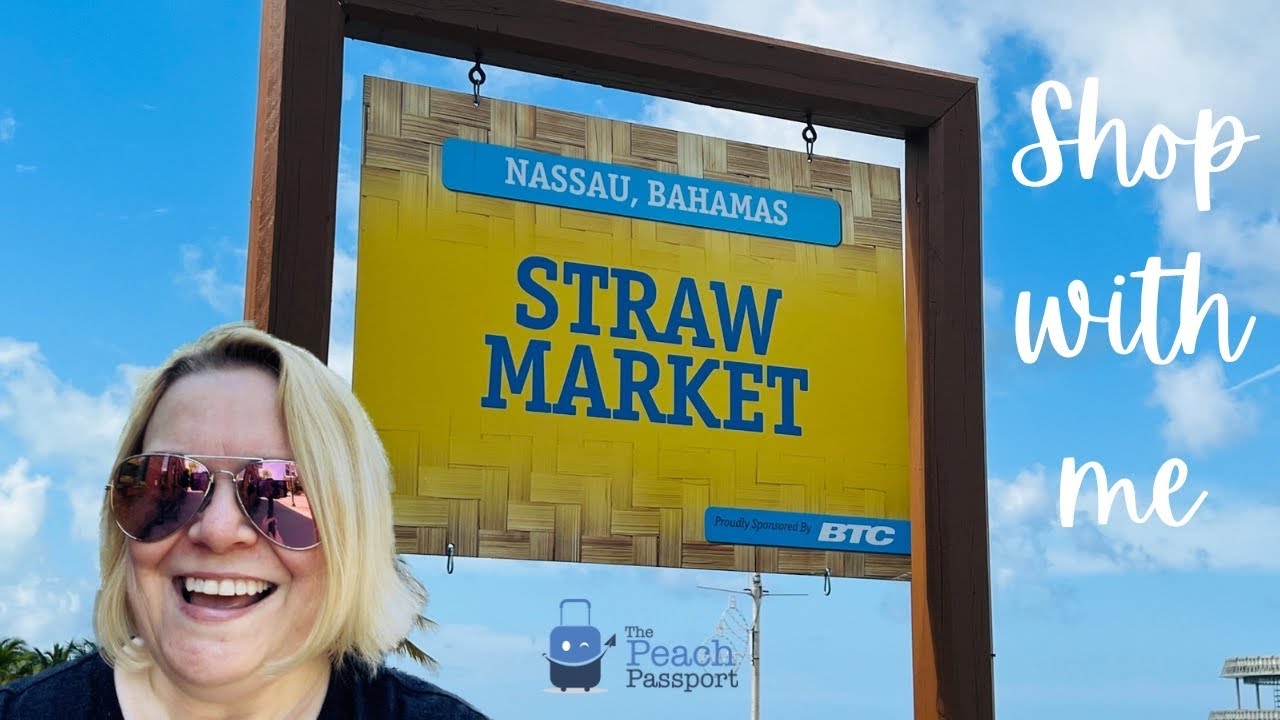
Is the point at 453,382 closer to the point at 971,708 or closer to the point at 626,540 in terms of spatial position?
the point at 626,540

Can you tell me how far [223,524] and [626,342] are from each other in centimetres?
220

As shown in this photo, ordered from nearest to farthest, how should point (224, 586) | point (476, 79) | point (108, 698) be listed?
point (224, 586) → point (108, 698) → point (476, 79)

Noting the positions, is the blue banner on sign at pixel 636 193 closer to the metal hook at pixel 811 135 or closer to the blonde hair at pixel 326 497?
the metal hook at pixel 811 135

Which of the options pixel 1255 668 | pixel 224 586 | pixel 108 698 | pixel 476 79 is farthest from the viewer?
pixel 1255 668

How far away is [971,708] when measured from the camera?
4.00m

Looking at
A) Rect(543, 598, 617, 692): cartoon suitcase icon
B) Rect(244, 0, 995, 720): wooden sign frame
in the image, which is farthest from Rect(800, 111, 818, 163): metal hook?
Rect(543, 598, 617, 692): cartoon suitcase icon

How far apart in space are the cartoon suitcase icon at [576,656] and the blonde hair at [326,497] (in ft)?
7.34

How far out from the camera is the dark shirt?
2.02 m

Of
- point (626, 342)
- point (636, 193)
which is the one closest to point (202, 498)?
point (626, 342)

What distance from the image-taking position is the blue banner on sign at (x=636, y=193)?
12.8 feet

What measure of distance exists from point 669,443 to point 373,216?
1110 millimetres

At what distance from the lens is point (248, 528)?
1.87 meters

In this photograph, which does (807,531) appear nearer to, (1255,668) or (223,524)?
(223,524)

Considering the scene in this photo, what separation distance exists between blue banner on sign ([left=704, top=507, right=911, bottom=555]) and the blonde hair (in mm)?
2090
